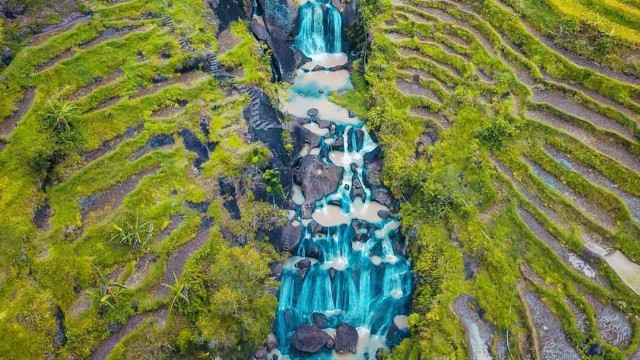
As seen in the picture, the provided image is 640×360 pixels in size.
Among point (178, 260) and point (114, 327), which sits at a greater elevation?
point (178, 260)

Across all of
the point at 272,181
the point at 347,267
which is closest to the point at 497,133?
the point at 347,267

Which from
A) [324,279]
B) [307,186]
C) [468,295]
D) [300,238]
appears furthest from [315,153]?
[468,295]

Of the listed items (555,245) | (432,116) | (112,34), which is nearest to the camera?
(555,245)

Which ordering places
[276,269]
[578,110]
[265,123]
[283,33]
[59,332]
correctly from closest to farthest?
[59,332] → [276,269] → [578,110] → [265,123] → [283,33]

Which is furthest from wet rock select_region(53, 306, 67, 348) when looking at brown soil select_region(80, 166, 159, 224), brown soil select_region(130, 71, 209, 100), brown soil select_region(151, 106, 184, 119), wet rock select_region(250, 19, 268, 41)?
wet rock select_region(250, 19, 268, 41)

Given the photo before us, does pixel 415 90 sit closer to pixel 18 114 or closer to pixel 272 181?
pixel 272 181

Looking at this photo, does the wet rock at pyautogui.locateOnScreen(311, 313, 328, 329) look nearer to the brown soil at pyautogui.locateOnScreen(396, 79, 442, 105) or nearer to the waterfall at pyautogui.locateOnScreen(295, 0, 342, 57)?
the brown soil at pyautogui.locateOnScreen(396, 79, 442, 105)

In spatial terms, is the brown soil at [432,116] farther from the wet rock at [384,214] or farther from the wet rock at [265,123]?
the wet rock at [265,123]

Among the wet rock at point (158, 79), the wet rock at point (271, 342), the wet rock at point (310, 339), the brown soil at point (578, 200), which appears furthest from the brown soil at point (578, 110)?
the wet rock at point (158, 79)
